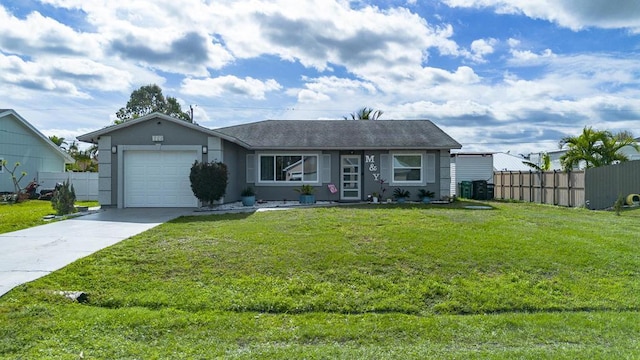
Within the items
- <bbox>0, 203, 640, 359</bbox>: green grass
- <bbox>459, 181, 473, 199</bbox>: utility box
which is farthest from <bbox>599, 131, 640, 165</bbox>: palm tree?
<bbox>0, 203, 640, 359</bbox>: green grass

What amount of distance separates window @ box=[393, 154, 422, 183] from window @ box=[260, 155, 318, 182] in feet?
11.3

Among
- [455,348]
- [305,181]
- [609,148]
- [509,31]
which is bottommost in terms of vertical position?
[455,348]

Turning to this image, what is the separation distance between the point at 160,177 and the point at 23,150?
13.5 metres

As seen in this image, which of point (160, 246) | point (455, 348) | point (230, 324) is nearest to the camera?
point (455, 348)

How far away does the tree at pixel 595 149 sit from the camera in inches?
787

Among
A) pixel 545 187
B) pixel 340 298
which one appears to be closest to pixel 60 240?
pixel 340 298

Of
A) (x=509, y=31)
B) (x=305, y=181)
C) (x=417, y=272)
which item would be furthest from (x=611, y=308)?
(x=305, y=181)

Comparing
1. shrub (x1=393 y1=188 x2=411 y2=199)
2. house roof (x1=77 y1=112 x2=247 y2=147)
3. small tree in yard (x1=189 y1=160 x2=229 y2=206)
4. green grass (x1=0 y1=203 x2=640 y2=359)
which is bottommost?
green grass (x1=0 y1=203 x2=640 y2=359)

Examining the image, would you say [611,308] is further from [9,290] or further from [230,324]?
[9,290]

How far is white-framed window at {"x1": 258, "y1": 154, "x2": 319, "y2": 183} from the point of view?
732 inches

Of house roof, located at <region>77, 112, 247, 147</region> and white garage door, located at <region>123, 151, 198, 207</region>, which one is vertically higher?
house roof, located at <region>77, 112, 247, 147</region>

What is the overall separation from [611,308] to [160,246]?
7072 mm

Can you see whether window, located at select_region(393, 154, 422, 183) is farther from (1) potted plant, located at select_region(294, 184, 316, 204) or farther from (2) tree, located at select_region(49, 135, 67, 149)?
(2) tree, located at select_region(49, 135, 67, 149)

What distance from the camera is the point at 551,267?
7.04 m
